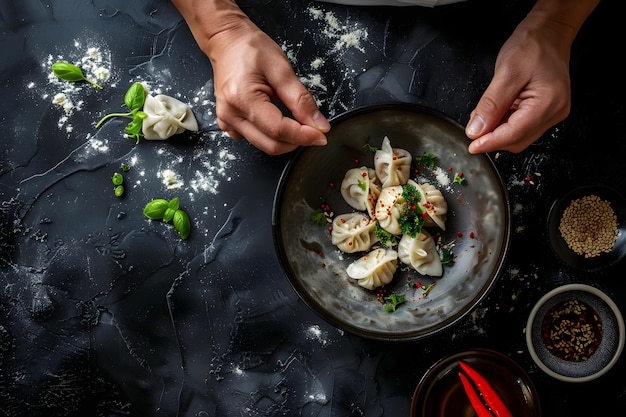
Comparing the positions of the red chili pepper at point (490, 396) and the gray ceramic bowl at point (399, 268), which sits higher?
the gray ceramic bowl at point (399, 268)

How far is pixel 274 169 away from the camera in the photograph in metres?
2.44

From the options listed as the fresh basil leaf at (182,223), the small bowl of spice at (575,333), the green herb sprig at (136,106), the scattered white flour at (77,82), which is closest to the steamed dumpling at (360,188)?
the fresh basil leaf at (182,223)

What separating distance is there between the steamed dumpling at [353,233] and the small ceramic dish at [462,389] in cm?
54

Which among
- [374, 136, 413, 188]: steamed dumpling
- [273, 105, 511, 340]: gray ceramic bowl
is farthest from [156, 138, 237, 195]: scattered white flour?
[374, 136, 413, 188]: steamed dumpling

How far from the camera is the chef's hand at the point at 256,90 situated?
6.42 ft

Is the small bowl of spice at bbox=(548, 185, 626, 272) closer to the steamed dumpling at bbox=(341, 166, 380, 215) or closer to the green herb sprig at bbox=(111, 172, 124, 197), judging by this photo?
the steamed dumpling at bbox=(341, 166, 380, 215)

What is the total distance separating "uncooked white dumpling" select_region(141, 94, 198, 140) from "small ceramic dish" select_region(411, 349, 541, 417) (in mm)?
1405

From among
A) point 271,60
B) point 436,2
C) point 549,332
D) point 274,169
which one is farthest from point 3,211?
point 549,332

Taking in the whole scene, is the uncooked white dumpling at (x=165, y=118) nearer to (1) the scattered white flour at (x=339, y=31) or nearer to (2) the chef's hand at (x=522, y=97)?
(1) the scattered white flour at (x=339, y=31)

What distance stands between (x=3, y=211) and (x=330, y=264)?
1.45 meters

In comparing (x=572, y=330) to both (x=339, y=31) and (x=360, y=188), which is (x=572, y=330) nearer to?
(x=360, y=188)

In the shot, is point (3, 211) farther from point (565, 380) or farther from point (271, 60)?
point (565, 380)

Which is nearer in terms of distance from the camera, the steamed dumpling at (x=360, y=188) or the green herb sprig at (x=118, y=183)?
the steamed dumpling at (x=360, y=188)

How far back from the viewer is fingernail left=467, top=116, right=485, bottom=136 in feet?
6.37
